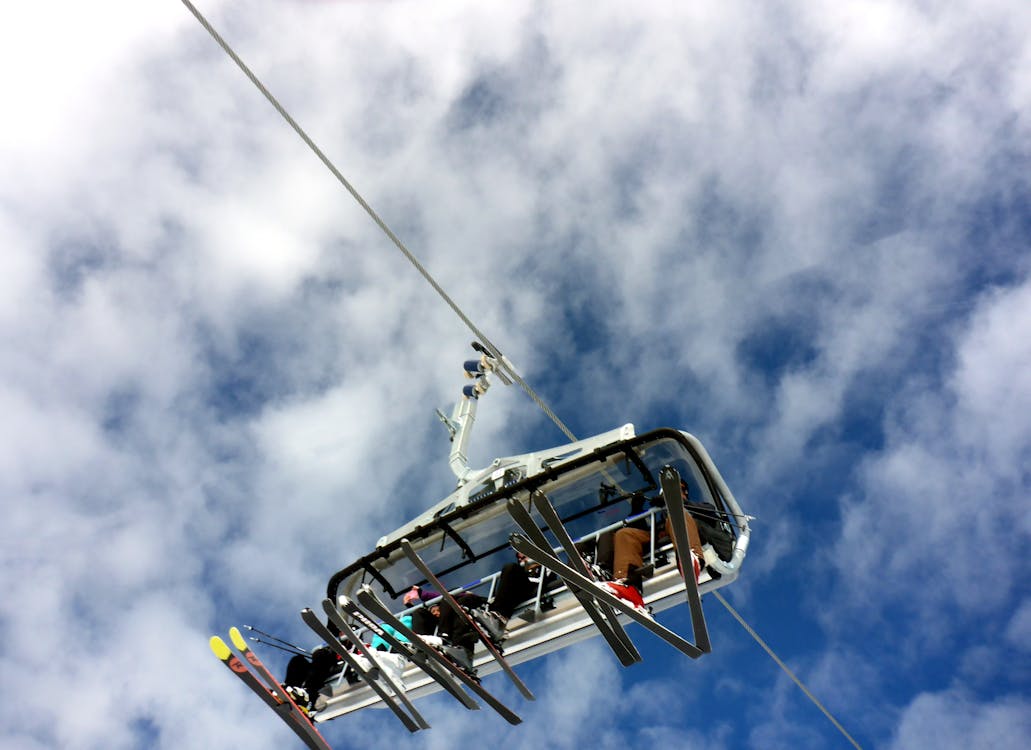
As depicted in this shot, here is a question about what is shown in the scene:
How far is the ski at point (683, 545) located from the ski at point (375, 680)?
367cm

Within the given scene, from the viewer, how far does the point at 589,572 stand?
8133 millimetres

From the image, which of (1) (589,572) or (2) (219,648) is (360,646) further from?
(1) (589,572)

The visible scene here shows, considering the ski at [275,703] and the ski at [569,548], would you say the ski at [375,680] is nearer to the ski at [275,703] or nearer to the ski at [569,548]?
the ski at [275,703]

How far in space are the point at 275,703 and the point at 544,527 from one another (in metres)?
3.98

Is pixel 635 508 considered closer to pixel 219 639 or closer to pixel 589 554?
pixel 589 554

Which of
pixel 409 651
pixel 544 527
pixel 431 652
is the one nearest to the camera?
pixel 431 652

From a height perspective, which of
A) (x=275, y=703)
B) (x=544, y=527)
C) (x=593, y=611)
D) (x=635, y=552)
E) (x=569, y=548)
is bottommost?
(x=275, y=703)

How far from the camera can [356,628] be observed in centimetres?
1057

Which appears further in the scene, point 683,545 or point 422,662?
point 422,662

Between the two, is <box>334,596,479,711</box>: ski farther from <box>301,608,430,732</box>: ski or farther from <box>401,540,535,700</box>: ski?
<box>401,540,535,700</box>: ski

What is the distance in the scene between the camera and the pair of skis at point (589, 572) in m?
7.72

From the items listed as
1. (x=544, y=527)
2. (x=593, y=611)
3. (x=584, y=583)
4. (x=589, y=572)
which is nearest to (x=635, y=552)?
(x=593, y=611)

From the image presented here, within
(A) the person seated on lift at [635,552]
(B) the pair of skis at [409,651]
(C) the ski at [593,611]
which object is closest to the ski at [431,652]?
(B) the pair of skis at [409,651]

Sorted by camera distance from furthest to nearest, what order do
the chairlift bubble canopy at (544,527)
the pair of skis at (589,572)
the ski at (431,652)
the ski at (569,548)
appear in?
the chairlift bubble canopy at (544,527), the ski at (431,652), the ski at (569,548), the pair of skis at (589,572)
